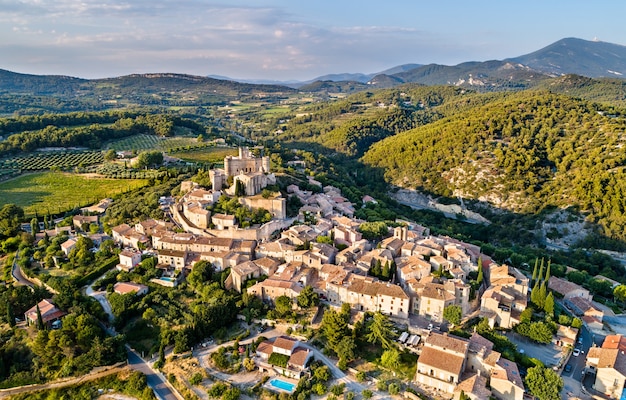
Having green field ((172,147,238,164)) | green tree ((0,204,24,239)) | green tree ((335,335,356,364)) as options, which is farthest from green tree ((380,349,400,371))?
green field ((172,147,238,164))

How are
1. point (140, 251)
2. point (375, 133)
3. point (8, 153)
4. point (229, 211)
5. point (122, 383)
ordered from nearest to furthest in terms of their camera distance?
point (122, 383) → point (140, 251) → point (229, 211) → point (8, 153) → point (375, 133)

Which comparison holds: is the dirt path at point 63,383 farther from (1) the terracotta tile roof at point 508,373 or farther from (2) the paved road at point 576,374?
(2) the paved road at point 576,374

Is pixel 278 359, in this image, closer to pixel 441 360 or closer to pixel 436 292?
pixel 441 360

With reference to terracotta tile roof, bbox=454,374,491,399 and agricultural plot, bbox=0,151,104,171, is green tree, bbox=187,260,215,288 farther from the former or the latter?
agricultural plot, bbox=0,151,104,171

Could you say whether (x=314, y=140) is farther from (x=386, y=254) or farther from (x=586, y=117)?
(x=386, y=254)

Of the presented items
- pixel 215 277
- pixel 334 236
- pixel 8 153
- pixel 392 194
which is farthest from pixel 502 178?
pixel 8 153

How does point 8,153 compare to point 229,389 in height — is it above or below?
above

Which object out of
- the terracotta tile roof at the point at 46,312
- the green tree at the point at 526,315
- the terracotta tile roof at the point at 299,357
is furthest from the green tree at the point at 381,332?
the terracotta tile roof at the point at 46,312

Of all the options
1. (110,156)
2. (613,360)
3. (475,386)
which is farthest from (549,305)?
(110,156)
